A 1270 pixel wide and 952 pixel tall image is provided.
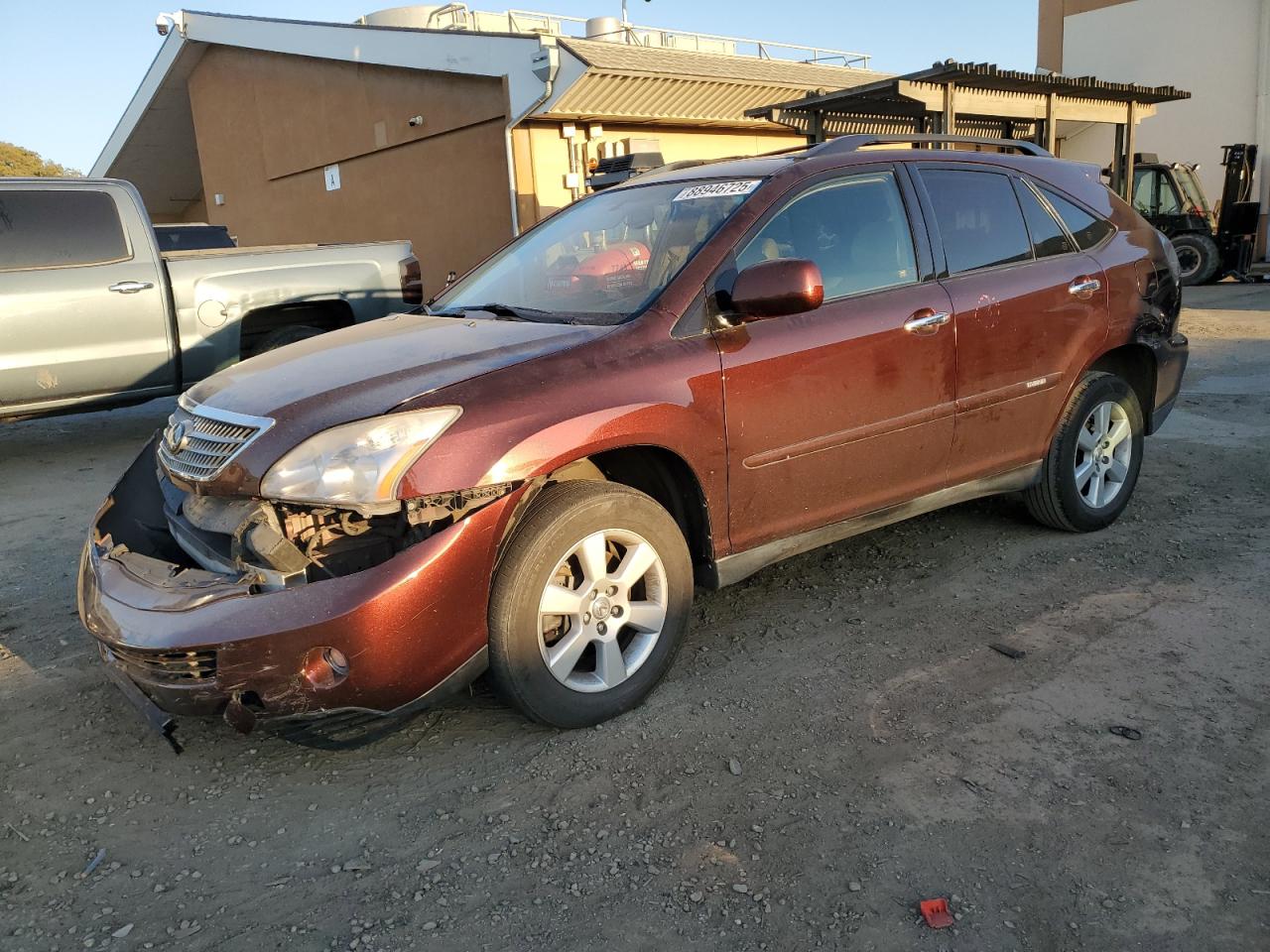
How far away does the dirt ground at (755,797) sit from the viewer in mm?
2400

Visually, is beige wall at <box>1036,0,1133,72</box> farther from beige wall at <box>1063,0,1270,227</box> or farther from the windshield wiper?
the windshield wiper

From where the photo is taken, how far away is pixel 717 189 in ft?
12.6

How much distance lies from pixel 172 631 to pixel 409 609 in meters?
0.66

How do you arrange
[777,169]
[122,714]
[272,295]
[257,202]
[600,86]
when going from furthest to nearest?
[257,202]
[600,86]
[272,295]
[777,169]
[122,714]

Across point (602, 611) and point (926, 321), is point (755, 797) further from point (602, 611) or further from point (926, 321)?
point (926, 321)

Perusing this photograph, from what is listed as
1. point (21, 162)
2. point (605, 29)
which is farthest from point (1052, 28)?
point (21, 162)

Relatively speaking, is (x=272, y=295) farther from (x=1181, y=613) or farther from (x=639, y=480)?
(x=1181, y=613)

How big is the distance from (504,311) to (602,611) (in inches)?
52.3

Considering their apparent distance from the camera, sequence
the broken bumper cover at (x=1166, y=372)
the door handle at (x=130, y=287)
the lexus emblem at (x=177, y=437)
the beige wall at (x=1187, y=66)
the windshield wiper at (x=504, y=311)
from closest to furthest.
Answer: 1. the lexus emblem at (x=177, y=437)
2. the windshield wiper at (x=504, y=311)
3. the broken bumper cover at (x=1166, y=372)
4. the door handle at (x=130, y=287)
5. the beige wall at (x=1187, y=66)

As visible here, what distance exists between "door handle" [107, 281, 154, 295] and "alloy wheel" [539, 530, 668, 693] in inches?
208

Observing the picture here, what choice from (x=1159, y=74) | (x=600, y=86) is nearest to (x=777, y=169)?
(x=600, y=86)

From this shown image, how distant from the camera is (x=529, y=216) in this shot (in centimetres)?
1321

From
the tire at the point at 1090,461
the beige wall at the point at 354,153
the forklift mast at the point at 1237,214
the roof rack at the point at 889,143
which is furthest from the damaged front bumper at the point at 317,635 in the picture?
the forklift mast at the point at 1237,214

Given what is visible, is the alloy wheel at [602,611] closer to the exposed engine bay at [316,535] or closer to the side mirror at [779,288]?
the exposed engine bay at [316,535]
